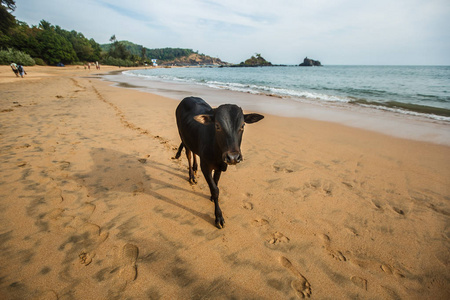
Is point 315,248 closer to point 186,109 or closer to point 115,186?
point 186,109

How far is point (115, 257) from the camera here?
243 cm

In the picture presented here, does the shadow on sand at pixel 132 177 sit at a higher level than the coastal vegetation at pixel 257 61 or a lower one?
lower

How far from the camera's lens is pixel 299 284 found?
2250mm

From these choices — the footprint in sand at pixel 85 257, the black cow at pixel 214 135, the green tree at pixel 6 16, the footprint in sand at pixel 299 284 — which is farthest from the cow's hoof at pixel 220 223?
the green tree at pixel 6 16

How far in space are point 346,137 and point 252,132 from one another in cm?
356

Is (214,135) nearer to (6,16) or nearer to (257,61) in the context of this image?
(6,16)

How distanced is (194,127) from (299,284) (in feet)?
9.78

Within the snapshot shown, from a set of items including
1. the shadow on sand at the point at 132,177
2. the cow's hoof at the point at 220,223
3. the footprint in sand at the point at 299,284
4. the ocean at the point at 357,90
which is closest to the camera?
the footprint in sand at the point at 299,284

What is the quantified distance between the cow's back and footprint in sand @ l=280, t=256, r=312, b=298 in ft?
6.98

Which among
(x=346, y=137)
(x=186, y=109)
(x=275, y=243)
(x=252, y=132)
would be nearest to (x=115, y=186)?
(x=186, y=109)

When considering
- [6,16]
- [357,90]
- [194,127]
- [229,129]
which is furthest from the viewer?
[6,16]

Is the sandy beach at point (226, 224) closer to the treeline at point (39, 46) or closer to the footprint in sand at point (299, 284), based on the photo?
the footprint in sand at point (299, 284)

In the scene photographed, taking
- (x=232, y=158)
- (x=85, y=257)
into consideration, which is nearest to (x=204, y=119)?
(x=232, y=158)

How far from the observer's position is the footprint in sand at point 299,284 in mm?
2170
